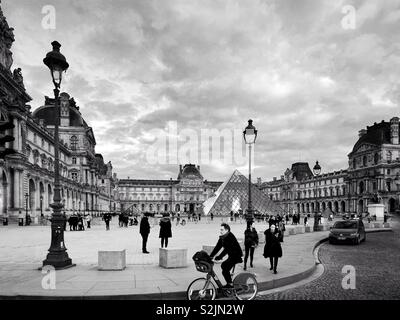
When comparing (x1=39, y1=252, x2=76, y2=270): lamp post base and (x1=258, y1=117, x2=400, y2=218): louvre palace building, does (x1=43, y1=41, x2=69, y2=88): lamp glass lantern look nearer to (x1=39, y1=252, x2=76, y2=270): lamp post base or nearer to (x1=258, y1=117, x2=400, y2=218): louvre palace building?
(x1=39, y1=252, x2=76, y2=270): lamp post base

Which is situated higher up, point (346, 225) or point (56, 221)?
point (56, 221)

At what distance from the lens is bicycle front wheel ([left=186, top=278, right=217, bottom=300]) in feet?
22.1

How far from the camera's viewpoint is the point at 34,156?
182ft

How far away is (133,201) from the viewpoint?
146m

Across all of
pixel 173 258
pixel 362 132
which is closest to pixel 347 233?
pixel 173 258

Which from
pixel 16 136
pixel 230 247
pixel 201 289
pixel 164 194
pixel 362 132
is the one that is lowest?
pixel 164 194

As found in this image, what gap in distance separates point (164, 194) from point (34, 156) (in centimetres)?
9350

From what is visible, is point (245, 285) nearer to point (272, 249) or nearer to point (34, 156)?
point (272, 249)

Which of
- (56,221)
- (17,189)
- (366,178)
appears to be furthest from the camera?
(366,178)

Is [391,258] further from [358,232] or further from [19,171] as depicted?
[19,171]

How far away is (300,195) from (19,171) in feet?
323

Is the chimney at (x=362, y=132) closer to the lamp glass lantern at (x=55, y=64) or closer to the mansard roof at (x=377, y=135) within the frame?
the mansard roof at (x=377, y=135)

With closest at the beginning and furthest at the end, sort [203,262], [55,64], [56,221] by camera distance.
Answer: [203,262], [56,221], [55,64]

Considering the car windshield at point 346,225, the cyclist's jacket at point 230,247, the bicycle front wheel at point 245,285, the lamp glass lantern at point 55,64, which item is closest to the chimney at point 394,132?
the car windshield at point 346,225
